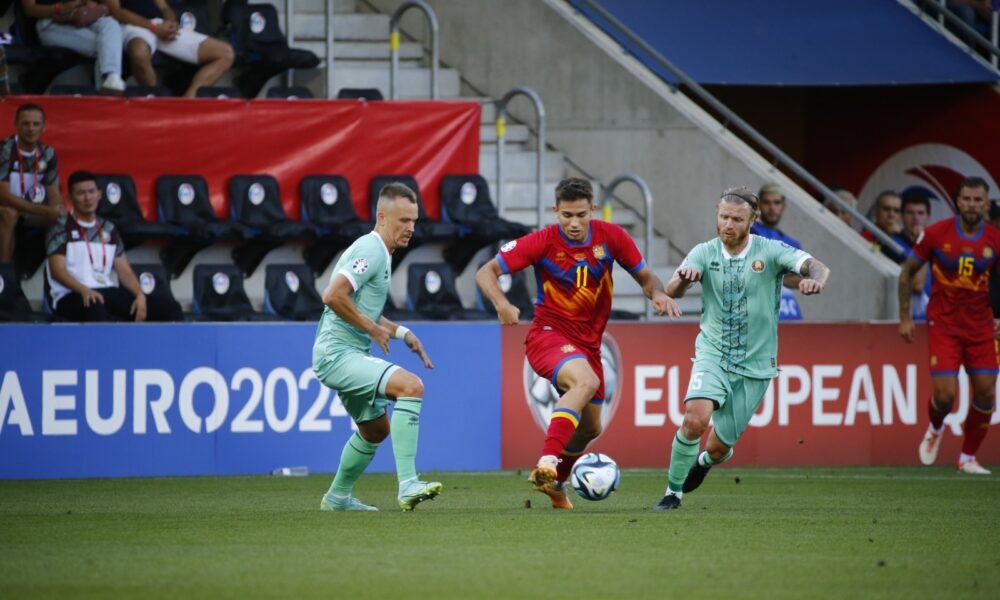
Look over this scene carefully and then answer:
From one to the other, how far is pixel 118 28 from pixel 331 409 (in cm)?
449

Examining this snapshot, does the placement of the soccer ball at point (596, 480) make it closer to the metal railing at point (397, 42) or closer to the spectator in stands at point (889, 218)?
the metal railing at point (397, 42)

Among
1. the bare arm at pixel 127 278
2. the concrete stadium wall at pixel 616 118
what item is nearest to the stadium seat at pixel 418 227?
the concrete stadium wall at pixel 616 118

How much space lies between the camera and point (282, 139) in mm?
17422

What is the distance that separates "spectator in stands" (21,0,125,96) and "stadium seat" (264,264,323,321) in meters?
2.35

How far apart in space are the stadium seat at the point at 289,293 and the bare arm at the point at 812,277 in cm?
641

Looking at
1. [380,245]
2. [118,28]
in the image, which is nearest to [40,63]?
[118,28]

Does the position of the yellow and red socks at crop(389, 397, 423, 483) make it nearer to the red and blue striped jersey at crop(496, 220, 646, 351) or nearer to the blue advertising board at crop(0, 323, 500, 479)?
the red and blue striped jersey at crop(496, 220, 646, 351)

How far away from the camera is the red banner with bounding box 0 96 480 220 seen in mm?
16594

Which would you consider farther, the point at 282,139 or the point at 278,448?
the point at 282,139

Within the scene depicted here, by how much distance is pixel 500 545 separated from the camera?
28.7ft

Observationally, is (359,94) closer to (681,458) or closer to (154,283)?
(154,283)

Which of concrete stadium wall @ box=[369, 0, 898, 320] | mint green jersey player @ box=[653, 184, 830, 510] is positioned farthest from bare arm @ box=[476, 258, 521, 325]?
concrete stadium wall @ box=[369, 0, 898, 320]

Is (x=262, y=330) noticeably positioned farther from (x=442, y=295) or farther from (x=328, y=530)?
(x=328, y=530)

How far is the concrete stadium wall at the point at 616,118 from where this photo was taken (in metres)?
19.4
